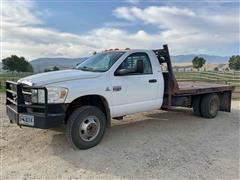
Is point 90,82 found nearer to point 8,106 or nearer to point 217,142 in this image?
point 8,106

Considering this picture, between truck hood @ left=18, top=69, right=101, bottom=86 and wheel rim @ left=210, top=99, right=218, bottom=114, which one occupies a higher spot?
truck hood @ left=18, top=69, right=101, bottom=86

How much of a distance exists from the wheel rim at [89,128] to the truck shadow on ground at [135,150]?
0.25 m

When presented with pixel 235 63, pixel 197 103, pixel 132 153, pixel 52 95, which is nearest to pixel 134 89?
pixel 132 153

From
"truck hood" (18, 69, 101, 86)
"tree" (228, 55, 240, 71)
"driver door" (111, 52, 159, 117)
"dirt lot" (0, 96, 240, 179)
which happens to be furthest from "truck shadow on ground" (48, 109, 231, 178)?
"tree" (228, 55, 240, 71)

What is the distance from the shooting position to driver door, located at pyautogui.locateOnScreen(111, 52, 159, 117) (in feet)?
19.1

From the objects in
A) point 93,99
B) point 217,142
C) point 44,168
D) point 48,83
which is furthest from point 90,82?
point 217,142

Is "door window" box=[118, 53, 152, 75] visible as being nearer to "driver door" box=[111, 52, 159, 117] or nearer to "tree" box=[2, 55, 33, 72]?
"driver door" box=[111, 52, 159, 117]

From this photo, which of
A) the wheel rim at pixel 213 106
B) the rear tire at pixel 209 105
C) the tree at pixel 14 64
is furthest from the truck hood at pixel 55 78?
the tree at pixel 14 64

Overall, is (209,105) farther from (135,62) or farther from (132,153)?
(132,153)

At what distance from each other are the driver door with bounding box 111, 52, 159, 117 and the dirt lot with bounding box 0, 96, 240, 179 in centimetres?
64

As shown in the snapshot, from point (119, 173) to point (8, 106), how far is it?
295cm

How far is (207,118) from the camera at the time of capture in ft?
27.1

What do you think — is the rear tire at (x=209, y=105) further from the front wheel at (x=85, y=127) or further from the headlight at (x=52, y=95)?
the headlight at (x=52, y=95)

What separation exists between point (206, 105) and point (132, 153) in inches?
148
